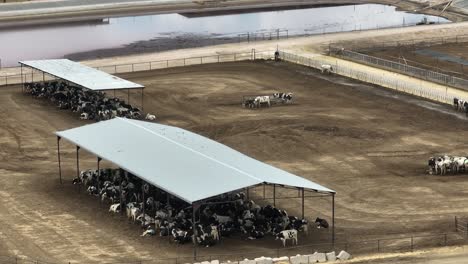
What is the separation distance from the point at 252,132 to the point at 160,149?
14.1 meters

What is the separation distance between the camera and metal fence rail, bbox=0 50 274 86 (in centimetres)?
7631

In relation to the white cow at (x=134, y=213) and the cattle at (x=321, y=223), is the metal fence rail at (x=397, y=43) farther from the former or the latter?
the white cow at (x=134, y=213)

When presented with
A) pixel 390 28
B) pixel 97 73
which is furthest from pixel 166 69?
pixel 390 28

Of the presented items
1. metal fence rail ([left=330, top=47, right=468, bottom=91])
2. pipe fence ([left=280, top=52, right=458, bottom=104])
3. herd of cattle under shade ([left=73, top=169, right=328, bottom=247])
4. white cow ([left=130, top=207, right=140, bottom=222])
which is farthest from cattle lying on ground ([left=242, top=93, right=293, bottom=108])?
white cow ([left=130, top=207, right=140, bottom=222])

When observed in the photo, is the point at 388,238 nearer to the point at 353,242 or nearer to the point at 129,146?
the point at 353,242

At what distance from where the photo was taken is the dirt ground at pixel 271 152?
40406 mm

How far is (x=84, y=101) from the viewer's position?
64375 millimetres

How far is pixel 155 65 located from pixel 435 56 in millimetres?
21025

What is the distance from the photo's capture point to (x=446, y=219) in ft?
137

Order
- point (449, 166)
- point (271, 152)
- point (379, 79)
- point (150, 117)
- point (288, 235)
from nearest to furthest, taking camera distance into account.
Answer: point (288, 235)
point (449, 166)
point (271, 152)
point (150, 117)
point (379, 79)

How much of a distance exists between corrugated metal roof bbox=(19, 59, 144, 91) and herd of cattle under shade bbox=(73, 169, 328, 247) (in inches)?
745

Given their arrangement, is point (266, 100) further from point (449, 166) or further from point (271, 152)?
point (449, 166)

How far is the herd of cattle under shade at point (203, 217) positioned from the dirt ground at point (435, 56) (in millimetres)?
35100

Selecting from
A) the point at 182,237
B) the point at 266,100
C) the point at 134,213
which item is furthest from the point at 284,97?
the point at 182,237
